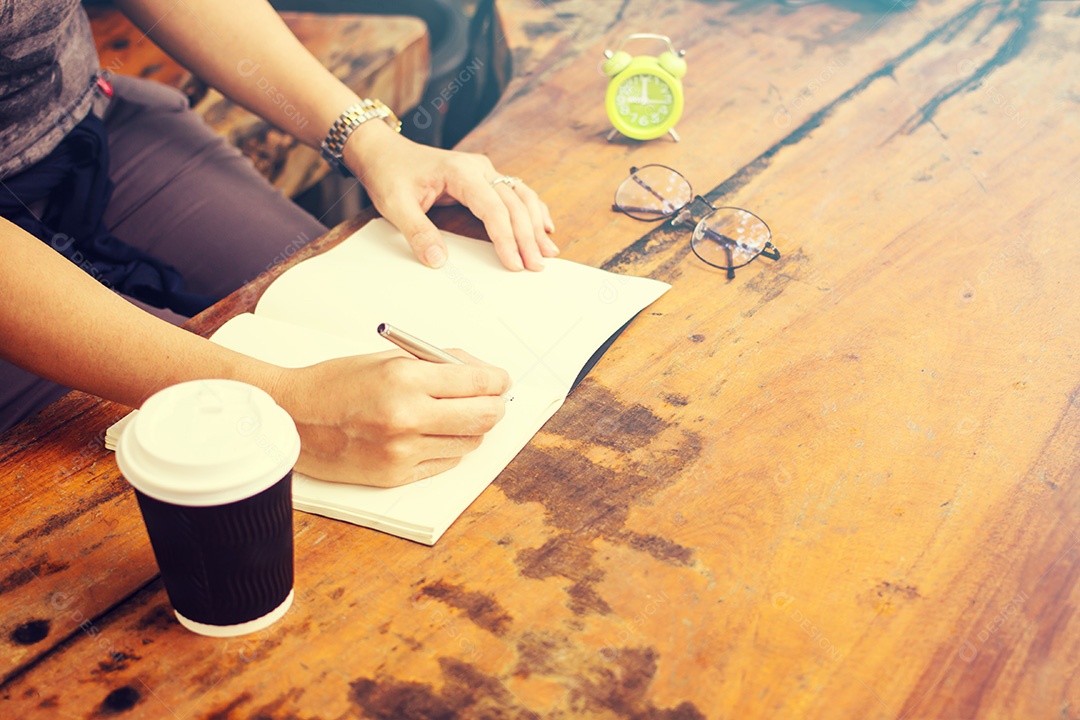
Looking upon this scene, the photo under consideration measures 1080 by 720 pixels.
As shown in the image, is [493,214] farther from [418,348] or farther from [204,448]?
[204,448]

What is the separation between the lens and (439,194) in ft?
4.33

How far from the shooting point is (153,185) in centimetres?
142

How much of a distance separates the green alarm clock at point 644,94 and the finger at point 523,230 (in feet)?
1.10

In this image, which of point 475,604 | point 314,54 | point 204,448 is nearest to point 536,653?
point 475,604

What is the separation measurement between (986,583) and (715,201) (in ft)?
2.37

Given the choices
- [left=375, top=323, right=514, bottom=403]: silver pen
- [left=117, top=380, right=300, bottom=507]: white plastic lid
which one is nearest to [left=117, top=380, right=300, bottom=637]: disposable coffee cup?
[left=117, top=380, right=300, bottom=507]: white plastic lid

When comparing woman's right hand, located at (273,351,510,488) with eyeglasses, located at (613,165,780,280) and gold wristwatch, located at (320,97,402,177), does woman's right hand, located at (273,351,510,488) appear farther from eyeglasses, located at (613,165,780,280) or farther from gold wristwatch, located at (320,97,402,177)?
gold wristwatch, located at (320,97,402,177)

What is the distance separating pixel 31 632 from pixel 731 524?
62cm

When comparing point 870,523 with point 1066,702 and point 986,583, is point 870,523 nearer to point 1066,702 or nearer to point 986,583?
point 986,583

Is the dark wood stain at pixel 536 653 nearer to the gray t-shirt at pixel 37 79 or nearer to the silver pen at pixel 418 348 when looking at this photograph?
the silver pen at pixel 418 348

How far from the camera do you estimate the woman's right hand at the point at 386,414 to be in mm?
860

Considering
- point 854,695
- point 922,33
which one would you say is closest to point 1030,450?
point 854,695

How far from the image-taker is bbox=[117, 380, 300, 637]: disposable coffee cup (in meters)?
0.63

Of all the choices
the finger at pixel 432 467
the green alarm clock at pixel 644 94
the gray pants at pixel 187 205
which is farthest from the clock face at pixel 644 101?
the finger at pixel 432 467
